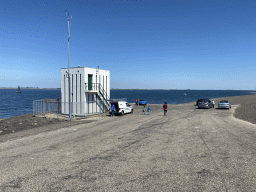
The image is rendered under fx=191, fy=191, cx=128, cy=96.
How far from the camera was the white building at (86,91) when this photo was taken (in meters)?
23.2

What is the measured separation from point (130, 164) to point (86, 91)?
17.2 m

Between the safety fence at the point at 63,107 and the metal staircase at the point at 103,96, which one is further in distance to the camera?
the metal staircase at the point at 103,96

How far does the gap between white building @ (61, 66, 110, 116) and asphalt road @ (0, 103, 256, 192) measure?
12.4 metres

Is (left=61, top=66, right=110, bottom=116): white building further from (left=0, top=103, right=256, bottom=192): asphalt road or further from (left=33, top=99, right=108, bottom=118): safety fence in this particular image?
(left=0, top=103, right=256, bottom=192): asphalt road

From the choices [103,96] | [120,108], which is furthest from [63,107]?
[120,108]

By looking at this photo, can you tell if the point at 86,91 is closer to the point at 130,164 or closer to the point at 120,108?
the point at 120,108

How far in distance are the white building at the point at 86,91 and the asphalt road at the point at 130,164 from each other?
1239 centimetres

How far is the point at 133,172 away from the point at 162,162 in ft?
4.63

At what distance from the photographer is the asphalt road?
554cm

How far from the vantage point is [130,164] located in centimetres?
708

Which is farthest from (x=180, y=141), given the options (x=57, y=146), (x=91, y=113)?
(x=91, y=113)

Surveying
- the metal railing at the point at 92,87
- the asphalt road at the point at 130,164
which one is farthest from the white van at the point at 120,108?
the asphalt road at the point at 130,164

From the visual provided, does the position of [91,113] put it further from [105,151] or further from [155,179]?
[155,179]

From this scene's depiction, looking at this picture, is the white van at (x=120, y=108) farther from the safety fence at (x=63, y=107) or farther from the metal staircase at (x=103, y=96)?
the metal staircase at (x=103, y=96)
